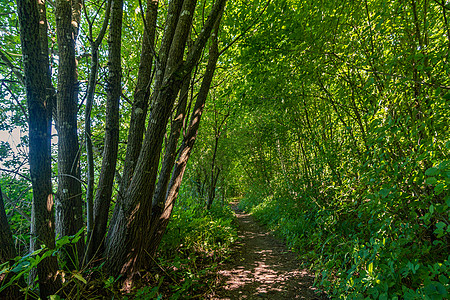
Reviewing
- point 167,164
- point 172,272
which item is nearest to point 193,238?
point 172,272

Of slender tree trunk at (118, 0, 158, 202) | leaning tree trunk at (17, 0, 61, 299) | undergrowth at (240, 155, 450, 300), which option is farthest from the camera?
slender tree trunk at (118, 0, 158, 202)

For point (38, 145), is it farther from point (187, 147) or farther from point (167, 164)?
point (187, 147)

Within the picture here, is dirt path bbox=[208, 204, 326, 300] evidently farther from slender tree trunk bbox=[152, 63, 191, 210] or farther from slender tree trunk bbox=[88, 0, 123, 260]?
slender tree trunk bbox=[88, 0, 123, 260]

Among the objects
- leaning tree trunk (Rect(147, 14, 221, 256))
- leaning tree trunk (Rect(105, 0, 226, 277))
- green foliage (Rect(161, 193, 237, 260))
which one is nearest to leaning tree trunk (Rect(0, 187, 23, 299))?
leaning tree trunk (Rect(105, 0, 226, 277))

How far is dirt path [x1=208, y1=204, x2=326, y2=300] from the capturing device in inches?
124

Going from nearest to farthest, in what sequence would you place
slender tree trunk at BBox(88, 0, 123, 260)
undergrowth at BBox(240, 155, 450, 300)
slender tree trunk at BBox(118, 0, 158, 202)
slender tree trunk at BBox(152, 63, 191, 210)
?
undergrowth at BBox(240, 155, 450, 300), slender tree trunk at BBox(88, 0, 123, 260), slender tree trunk at BBox(118, 0, 158, 202), slender tree trunk at BBox(152, 63, 191, 210)

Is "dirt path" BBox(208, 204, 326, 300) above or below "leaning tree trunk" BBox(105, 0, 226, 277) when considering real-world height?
below

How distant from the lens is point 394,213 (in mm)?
2186

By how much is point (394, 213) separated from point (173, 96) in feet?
9.21

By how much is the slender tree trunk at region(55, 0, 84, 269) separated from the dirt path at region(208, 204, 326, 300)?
2.22 metres

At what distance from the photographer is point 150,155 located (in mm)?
2506

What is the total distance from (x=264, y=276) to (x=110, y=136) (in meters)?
3.61

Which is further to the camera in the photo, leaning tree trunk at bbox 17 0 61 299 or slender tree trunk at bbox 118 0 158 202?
slender tree trunk at bbox 118 0 158 202

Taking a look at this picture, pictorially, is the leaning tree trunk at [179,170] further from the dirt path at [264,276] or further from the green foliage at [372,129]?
the dirt path at [264,276]
